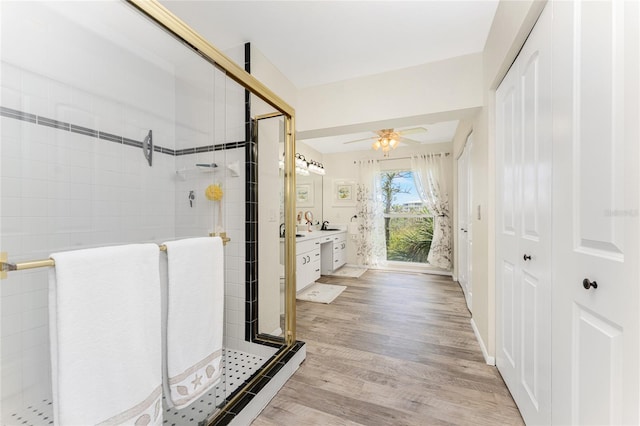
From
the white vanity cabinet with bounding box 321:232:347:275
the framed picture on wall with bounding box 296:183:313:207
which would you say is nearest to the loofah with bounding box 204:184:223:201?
the white vanity cabinet with bounding box 321:232:347:275

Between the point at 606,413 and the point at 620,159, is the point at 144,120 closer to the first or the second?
the point at 620,159

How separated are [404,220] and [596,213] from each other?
4.49 meters

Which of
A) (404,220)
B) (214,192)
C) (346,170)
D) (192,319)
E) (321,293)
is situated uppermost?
(346,170)

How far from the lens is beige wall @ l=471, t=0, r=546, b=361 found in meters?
1.46

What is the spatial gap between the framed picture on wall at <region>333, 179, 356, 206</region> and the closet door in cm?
366

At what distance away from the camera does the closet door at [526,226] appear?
44.0 inches

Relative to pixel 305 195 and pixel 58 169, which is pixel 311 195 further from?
pixel 58 169

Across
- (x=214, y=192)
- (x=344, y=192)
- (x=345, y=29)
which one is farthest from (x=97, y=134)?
(x=344, y=192)

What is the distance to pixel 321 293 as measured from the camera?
3.71 m

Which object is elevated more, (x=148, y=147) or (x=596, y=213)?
(x=148, y=147)

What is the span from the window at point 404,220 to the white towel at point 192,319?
4.39 metres

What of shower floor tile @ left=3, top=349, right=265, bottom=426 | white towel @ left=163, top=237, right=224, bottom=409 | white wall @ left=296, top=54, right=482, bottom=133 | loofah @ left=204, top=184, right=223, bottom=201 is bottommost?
shower floor tile @ left=3, top=349, right=265, bottom=426

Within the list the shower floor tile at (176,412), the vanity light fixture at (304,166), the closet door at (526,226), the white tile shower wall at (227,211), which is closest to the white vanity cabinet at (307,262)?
the vanity light fixture at (304,166)

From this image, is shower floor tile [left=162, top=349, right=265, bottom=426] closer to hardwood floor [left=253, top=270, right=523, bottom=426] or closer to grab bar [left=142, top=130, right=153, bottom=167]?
hardwood floor [left=253, top=270, right=523, bottom=426]
